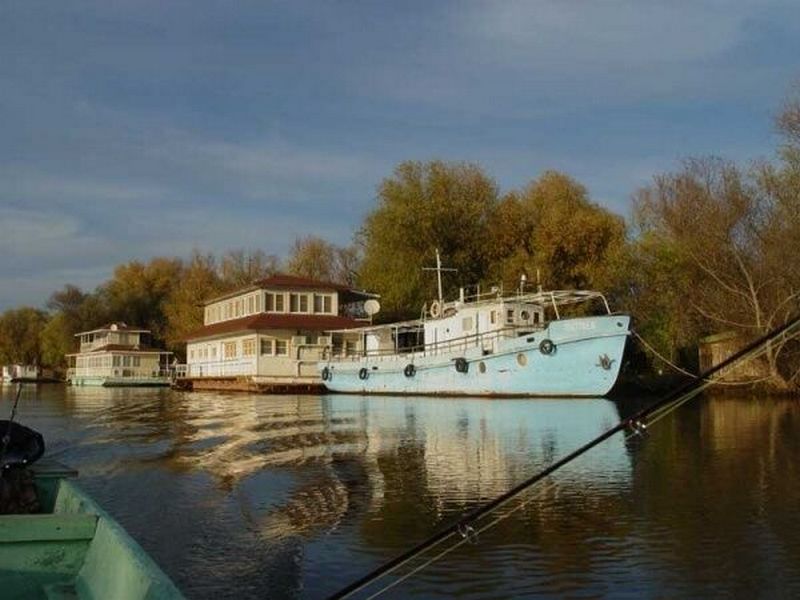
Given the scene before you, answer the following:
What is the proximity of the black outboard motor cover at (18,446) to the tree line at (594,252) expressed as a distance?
913 inches

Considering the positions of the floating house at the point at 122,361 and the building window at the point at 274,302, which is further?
the floating house at the point at 122,361

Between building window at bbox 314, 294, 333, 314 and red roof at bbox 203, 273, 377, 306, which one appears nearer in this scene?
red roof at bbox 203, 273, 377, 306

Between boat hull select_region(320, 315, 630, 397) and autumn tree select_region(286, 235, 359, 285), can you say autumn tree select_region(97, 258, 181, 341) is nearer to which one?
autumn tree select_region(286, 235, 359, 285)

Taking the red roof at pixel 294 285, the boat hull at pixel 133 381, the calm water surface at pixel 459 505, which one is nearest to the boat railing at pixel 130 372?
the boat hull at pixel 133 381

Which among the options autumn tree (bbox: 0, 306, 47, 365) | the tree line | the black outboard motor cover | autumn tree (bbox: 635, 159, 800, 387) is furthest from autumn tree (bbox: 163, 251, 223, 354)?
the black outboard motor cover

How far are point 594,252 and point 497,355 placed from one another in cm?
1776

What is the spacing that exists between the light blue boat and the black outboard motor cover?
29.6 metres

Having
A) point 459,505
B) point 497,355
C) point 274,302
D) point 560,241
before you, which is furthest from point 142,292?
point 459,505

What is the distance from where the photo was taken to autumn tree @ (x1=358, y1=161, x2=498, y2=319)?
192 feet

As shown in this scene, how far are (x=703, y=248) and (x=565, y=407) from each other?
12.2 metres

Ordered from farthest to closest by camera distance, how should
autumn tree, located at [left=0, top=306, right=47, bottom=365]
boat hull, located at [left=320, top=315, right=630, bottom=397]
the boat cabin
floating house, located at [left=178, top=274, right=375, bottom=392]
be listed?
autumn tree, located at [left=0, top=306, right=47, bottom=365], floating house, located at [left=178, top=274, right=375, bottom=392], the boat cabin, boat hull, located at [left=320, top=315, right=630, bottom=397]

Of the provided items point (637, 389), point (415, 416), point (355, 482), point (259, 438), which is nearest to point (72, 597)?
point (355, 482)

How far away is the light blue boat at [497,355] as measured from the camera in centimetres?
3684

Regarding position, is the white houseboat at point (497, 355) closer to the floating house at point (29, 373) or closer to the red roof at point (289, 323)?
the red roof at point (289, 323)
